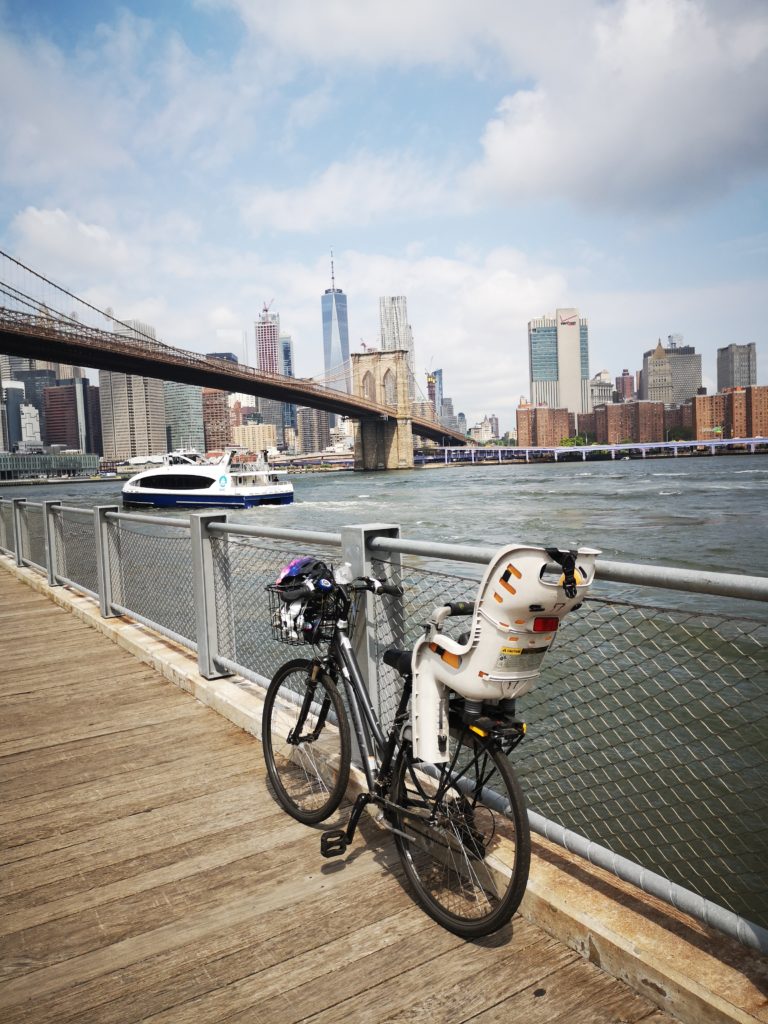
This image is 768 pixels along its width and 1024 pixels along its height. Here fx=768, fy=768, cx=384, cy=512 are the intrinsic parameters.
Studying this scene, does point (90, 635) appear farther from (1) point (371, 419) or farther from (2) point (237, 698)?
(1) point (371, 419)

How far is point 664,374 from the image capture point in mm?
183125

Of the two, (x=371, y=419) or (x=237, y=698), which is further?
(x=371, y=419)

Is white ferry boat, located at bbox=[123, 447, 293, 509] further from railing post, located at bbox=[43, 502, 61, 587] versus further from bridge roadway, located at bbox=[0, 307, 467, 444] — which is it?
railing post, located at bbox=[43, 502, 61, 587]

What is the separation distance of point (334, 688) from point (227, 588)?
1.57 meters

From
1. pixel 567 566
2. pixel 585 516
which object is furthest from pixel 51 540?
pixel 585 516

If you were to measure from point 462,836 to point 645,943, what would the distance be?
0.48m

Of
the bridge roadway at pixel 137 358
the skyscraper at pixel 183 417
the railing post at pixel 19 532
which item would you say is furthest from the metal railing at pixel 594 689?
the skyscraper at pixel 183 417

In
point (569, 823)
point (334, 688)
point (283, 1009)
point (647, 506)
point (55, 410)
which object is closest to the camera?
point (283, 1009)

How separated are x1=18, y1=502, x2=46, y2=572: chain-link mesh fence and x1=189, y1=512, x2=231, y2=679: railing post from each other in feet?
15.9

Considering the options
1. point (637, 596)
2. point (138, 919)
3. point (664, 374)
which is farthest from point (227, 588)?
point (664, 374)

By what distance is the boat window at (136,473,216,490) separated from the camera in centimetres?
3912

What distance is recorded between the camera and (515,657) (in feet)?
5.40

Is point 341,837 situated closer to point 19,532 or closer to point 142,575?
point 142,575

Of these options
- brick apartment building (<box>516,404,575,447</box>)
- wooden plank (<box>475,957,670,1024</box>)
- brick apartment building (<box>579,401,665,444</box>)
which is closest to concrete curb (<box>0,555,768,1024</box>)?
wooden plank (<box>475,957,670,1024</box>)
